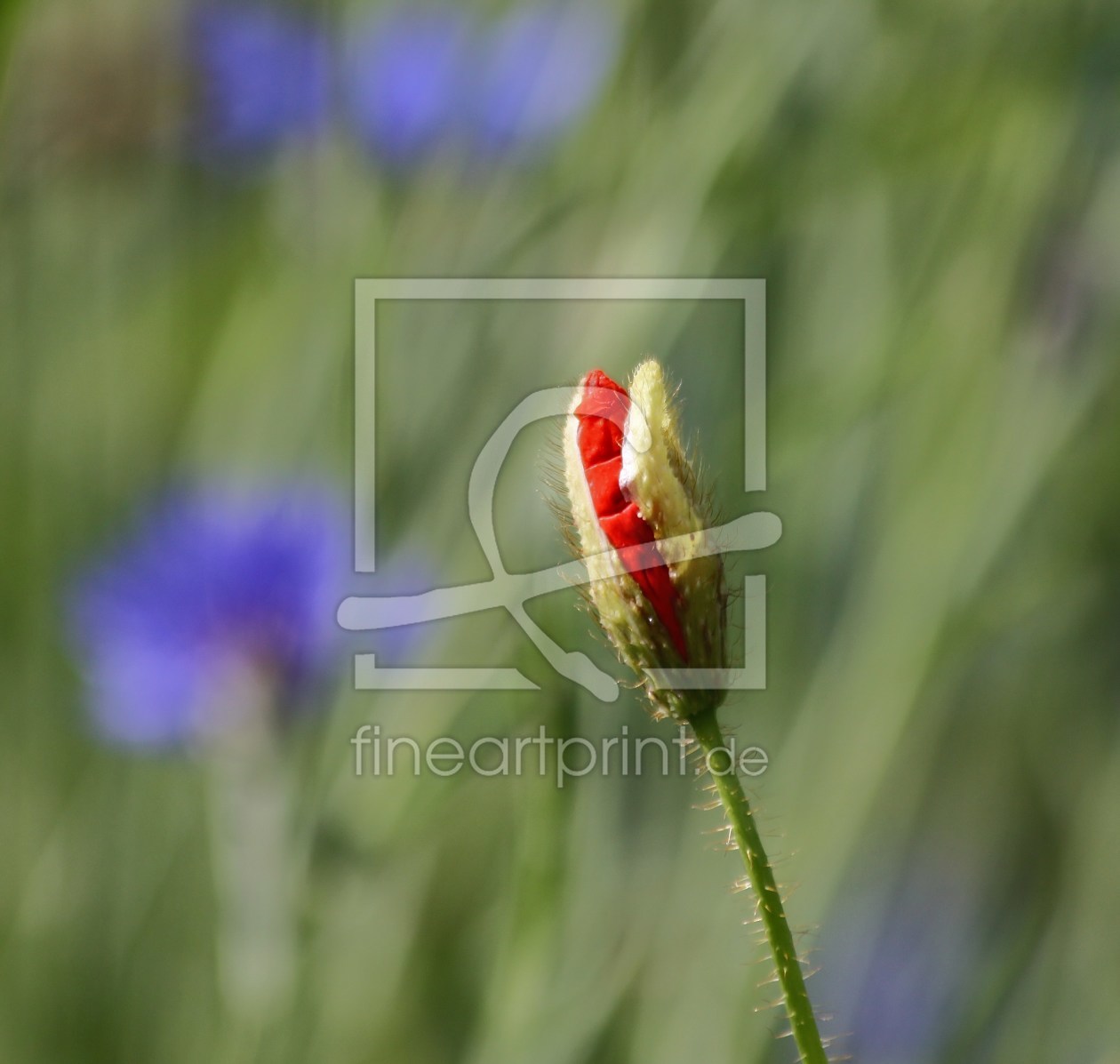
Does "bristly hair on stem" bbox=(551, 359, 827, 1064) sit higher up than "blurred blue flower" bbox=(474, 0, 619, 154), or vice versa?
"blurred blue flower" bbox=(474, 0, 619, 154)

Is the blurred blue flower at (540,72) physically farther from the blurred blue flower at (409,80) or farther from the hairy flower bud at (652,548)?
the hairy flower bud at (652,548)

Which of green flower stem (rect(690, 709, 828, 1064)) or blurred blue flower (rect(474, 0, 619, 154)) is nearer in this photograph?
green flower stem (rect(690, 709, 828, 1064))

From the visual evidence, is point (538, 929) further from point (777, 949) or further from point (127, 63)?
point (127, 63)

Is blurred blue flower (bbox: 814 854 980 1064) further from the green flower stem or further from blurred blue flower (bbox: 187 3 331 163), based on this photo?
blurred blue flower (bbox: 187 3 331 163)

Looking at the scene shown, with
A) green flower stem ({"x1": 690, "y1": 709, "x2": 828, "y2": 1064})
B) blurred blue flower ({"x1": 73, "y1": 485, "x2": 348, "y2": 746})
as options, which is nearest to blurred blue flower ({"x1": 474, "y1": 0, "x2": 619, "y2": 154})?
blurred blue flower ({"x1": 73, "y1": 485, "x2": 348, "y2": 746})

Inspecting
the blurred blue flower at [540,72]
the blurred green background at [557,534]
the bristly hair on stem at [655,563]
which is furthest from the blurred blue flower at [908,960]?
the blurred blue flower at [540,72]

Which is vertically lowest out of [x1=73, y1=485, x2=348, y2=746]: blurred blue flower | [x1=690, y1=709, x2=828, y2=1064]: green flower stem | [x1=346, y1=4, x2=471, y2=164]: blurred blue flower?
[x1=690, y1=709, x2=828, y2=1064]: green flower stem

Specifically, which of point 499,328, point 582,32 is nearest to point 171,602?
point 499,328
